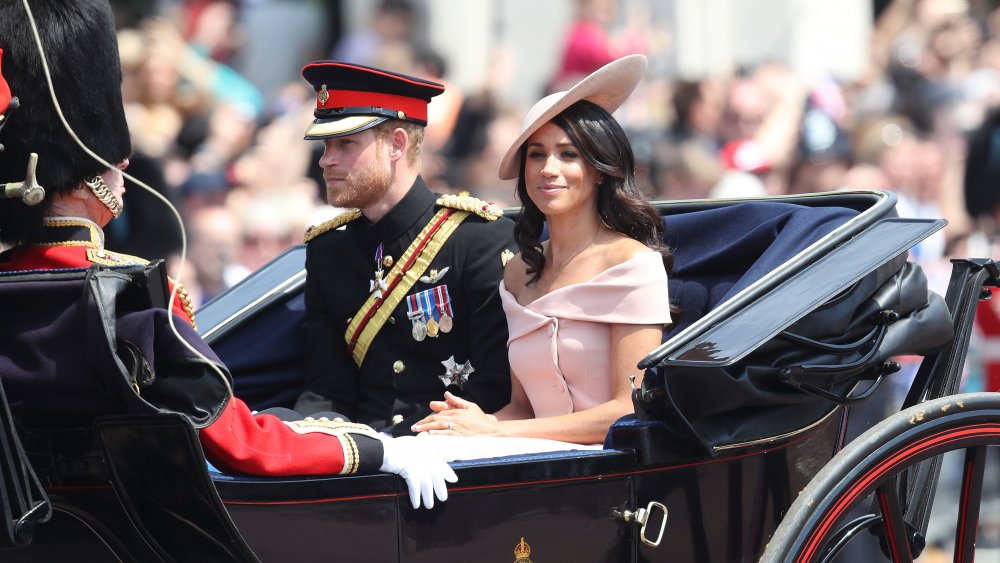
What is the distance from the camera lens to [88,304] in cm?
267

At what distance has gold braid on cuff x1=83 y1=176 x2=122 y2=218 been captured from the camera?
3047 millimetres

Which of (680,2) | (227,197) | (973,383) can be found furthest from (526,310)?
(680,2)

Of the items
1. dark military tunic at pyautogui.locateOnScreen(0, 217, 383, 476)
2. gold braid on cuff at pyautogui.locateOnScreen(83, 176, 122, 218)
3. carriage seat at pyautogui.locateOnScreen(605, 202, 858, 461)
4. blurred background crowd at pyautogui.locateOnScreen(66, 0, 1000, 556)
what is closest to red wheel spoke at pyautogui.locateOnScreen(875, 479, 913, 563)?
carriage seat at pyautogui.locateOnScreen(605, 202, 858, 461)

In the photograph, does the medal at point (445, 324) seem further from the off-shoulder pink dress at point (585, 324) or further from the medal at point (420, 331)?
the off-shoulder pink dress at point (585, 324)

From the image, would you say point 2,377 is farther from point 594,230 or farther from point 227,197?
point 227,197

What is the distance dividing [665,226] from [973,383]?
8.25 feet

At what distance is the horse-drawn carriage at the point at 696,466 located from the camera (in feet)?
9.29

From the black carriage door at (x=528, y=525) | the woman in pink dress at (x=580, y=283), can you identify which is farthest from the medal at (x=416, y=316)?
the black carriage door at (x=528, y=525)

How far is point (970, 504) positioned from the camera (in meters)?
3.31

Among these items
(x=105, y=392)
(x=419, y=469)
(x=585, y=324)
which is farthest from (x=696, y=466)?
(x=105, y=392)

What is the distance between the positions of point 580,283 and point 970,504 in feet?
3.42

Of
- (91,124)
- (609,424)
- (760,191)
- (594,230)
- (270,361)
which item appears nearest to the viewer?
(91,124)

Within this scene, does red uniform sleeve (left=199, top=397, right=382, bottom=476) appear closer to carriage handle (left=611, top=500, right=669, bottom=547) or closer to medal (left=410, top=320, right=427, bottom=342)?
carriage handle (left=611, top=500, right=669, bottom=547)

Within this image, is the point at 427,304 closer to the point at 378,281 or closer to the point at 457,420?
the point at 378,281
